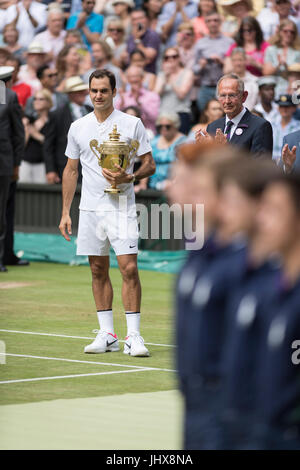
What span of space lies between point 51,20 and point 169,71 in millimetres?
3113

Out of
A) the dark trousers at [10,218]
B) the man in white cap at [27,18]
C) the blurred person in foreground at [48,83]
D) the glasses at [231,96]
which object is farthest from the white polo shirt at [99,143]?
the man in white cap at [27,18]

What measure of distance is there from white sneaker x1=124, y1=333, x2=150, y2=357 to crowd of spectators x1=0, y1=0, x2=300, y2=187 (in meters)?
5.99

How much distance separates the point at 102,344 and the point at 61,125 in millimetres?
8471

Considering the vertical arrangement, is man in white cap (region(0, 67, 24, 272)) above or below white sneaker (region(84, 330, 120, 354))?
above

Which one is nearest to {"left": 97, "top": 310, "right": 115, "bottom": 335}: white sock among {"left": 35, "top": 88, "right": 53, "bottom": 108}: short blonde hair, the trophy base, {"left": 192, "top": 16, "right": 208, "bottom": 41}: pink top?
the trophy base

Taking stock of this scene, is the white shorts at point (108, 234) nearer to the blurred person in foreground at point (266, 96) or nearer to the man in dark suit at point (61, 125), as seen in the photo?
the blurred person in foreground at point (266, 96)

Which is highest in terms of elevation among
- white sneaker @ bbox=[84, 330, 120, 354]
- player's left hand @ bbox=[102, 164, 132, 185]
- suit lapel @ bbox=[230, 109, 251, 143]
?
suit lapel @ bbox=[230, 109, 251, 143]

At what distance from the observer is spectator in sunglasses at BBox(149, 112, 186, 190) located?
52.7ft

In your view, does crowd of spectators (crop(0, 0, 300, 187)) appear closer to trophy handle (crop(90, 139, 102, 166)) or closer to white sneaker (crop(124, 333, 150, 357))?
trophy handle (crop(90, 139, 102, 166))

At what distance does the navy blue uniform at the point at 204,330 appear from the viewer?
379 cm

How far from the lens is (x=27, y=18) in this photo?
2019 cm

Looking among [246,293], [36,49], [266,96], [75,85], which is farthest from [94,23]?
[246,293]

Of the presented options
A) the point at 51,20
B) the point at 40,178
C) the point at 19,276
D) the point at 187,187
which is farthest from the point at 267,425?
the point at 51,20

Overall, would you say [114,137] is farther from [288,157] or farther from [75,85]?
[75,85]
